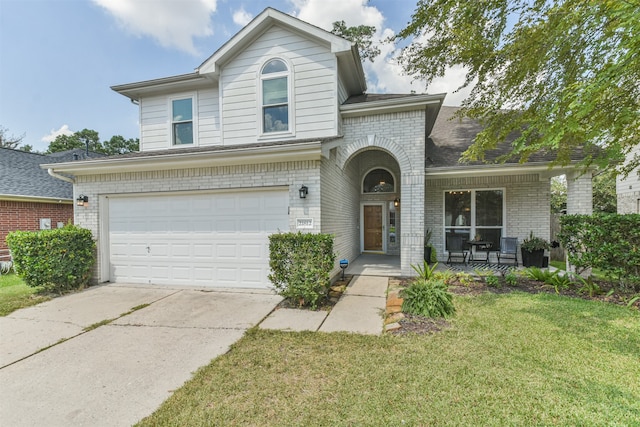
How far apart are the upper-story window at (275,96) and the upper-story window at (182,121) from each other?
2612mm

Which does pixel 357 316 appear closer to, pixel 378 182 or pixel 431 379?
pixel 431 379

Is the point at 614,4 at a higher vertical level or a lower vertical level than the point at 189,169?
higher

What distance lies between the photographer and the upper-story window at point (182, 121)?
8602 millimetres

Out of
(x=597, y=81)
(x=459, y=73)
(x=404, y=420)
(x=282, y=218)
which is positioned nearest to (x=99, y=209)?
(x=282, y=218)

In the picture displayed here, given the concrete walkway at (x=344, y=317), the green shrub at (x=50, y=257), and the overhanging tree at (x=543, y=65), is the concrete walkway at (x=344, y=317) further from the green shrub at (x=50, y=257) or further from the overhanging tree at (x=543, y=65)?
the green shrub at (x=50, y=257)

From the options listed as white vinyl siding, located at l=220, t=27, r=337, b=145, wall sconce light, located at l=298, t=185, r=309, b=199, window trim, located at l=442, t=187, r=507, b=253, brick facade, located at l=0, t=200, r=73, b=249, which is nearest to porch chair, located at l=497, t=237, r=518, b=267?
window trim, located at l=442, t=187, r=507, b=253

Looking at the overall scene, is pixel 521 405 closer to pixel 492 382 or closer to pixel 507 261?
pixel 492 382

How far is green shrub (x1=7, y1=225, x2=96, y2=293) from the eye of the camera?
6.00 metres

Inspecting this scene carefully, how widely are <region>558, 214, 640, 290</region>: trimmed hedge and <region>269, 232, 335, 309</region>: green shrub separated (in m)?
5.54

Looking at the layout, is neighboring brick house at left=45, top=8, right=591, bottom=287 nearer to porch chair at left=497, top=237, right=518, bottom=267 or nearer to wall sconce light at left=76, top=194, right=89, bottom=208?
wall sconce light at left=76, top=194, right=89, bottom=208

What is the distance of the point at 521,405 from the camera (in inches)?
95.0

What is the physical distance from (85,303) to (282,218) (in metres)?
4.36

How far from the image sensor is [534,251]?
8.45m

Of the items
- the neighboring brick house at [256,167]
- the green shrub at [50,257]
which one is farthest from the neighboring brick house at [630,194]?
the green shrub at [50,257]
